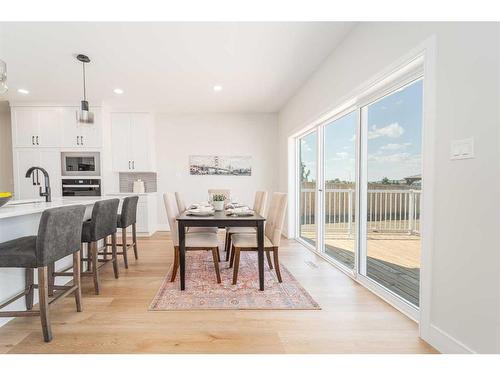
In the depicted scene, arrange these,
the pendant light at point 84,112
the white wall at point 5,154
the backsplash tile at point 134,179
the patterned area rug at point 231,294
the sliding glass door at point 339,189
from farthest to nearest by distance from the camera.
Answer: the backsplash tile at point 134,179 < the white wall at point 5,154 < the sliding glass door at point 339,189 < the pendant light at point 84,112 < the patterned area rug at point 231,294

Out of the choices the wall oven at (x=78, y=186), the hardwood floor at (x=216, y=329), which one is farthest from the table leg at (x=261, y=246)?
the wall oven at (x=78, y=186)

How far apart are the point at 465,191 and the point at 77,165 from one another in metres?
5.78

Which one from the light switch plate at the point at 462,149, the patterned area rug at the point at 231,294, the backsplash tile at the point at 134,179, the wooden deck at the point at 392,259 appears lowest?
the patterned area rug at the point at 231,294

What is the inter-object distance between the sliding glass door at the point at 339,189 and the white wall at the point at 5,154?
20.9 ft

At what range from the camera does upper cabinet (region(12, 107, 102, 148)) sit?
4762mm

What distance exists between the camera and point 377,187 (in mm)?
2764

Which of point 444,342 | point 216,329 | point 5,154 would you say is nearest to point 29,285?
point 216,329

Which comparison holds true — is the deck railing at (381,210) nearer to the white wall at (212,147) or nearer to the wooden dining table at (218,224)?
the wooden dining table at (218,224)

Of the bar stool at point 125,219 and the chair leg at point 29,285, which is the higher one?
the bar stool at point 125,219

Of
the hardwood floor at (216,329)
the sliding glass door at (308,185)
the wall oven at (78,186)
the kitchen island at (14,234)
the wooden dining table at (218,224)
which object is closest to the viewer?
the hardwood floor at (216,329)

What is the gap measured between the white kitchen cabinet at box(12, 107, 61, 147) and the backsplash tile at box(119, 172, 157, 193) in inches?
52.5

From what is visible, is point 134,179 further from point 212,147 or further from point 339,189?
point 339,189

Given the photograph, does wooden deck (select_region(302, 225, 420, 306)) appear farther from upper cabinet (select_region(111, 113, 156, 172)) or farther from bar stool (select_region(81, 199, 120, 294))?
upper cabinet (select_region(111, 113, 156, 172))

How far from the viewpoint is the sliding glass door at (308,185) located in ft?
13.9
